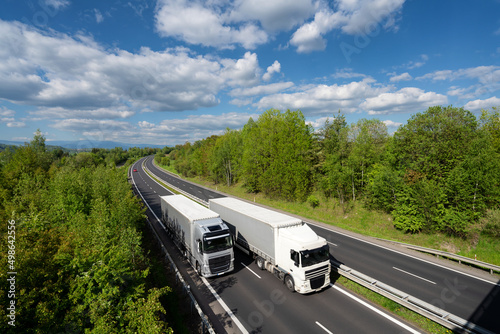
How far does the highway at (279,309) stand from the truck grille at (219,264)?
0.90 metres

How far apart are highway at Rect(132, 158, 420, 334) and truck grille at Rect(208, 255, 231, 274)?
2.96 ft

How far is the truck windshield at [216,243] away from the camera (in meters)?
14.0

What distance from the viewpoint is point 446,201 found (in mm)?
21688

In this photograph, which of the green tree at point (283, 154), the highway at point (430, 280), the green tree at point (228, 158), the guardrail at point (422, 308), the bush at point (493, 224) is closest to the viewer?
the guardrail at point (422, 308)

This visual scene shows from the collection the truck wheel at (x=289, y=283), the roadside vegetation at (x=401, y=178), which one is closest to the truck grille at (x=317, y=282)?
the truck wheel at (x=289, y=283)

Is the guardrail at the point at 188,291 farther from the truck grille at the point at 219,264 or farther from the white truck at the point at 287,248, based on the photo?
the white truck at the point at 287,248

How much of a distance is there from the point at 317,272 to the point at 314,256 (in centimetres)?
90

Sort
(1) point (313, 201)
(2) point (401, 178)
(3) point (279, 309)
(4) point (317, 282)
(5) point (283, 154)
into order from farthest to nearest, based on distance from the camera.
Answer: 1. (5) point (283, 154)
2. (1) point (313, 201)
3. (2) point (401, 178)
4. (4) point (317, 282)
5. (3) point (279, 309)

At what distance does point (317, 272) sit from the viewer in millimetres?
12391

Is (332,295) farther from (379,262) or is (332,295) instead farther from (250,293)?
(379,262)

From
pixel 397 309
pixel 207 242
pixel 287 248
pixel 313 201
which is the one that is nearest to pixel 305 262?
pixel 287 248

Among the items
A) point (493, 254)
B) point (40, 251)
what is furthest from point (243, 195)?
point (40, 251)

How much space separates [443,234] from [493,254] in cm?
428

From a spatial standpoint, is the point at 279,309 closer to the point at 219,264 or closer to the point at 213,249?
the point at 219,264
